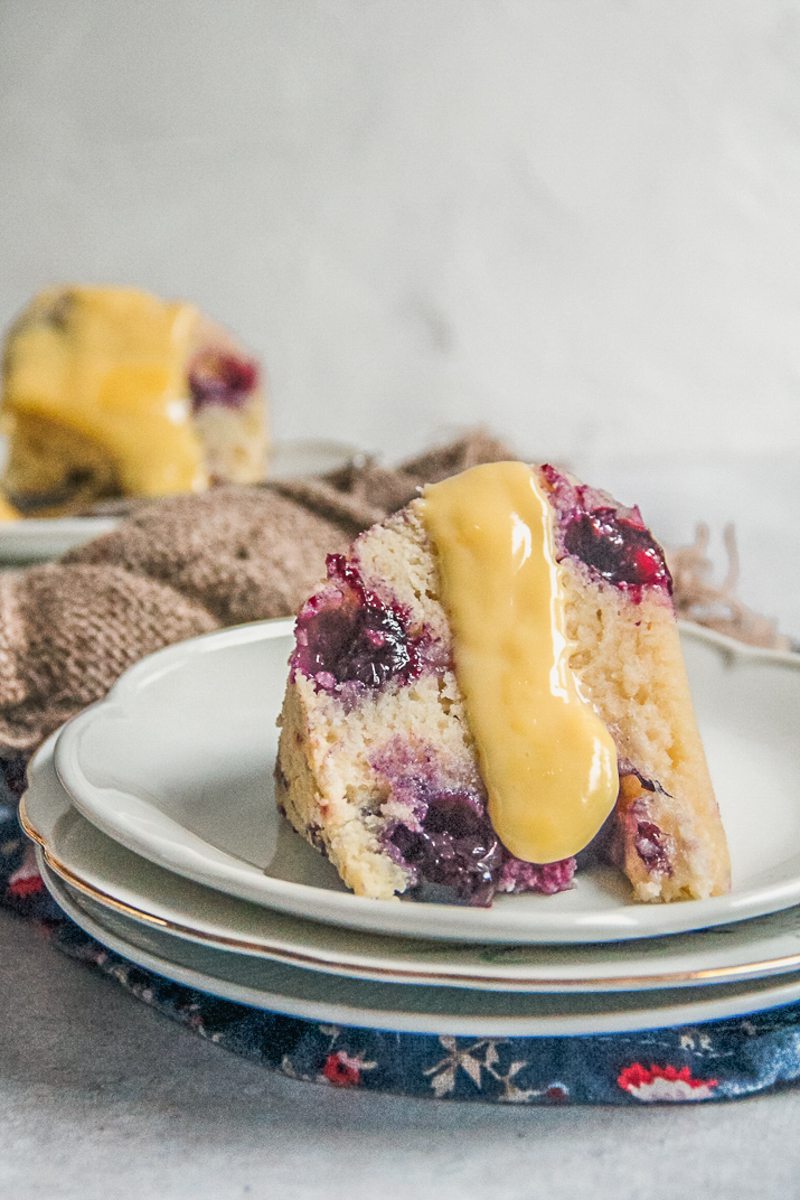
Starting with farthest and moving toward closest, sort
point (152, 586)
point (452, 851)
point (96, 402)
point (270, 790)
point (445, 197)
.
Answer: point (445, 197) < point (96, 402) < point (152, 586) < point (270, 790) < point (452, 851)

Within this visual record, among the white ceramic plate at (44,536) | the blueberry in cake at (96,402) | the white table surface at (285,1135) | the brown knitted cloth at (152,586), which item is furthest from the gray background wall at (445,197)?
the white table surface at (285,1135)

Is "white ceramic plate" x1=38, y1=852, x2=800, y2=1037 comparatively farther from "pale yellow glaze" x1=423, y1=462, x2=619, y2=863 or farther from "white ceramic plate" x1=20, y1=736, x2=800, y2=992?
"pale yellow glaze" x1=423, y1=462, x2=619, y2=863

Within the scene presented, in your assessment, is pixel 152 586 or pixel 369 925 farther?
pixel 152 586

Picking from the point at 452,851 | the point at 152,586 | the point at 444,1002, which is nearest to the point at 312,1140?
the point at 444,1002

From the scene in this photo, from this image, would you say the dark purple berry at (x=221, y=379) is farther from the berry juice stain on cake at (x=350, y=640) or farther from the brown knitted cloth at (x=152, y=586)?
the berry juice stain on cake at (x=350, y=640)

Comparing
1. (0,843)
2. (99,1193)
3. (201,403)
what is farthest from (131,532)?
(201,403)

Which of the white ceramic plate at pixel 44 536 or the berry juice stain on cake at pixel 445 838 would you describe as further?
the white ceramic plate at pixel 44 536

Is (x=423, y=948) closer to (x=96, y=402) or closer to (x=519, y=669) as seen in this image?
(x=519, y=669)
